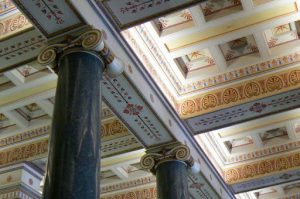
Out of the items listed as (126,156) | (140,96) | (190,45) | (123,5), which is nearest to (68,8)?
(123,5)

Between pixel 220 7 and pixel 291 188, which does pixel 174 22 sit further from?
pixel 291 188

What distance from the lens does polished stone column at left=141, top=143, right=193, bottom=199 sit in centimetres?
807

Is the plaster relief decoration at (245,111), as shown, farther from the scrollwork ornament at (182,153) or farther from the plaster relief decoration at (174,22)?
the plaster relief decoration at (174,22)

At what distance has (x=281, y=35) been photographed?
8430 mm

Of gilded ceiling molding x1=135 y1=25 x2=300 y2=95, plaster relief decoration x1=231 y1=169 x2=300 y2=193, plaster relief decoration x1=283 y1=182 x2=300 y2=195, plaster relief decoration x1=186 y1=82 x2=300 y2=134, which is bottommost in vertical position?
plaster relief decoration x1=186 y1=82 x2=300 y2=134

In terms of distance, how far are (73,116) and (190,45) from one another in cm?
362

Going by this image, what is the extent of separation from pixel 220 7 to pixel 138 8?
1.88 metres

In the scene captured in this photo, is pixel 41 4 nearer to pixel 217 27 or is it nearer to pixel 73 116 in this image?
pixel 73 116

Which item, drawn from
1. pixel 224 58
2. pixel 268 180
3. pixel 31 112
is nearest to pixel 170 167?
pixel 224 58

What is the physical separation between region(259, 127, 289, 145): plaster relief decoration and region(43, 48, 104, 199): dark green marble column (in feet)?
21.1

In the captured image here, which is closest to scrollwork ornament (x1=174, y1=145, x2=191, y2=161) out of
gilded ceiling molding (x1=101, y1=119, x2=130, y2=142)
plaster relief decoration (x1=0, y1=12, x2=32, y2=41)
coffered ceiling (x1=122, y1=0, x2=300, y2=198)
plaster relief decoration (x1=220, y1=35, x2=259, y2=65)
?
coffered ceiling (x1=122, y1=0, x2=300, y2=198)

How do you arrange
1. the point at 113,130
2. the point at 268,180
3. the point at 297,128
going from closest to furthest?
the point at 113,130
the point at 297,128
the point at 268,180

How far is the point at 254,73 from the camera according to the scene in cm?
860

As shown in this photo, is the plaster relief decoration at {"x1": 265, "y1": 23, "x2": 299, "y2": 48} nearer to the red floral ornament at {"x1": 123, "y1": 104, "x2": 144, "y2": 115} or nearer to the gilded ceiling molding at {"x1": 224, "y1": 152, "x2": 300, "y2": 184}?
the red floral ornament at {"x1": 123, "y1": 104, "x2": 144, "y2": 115}
